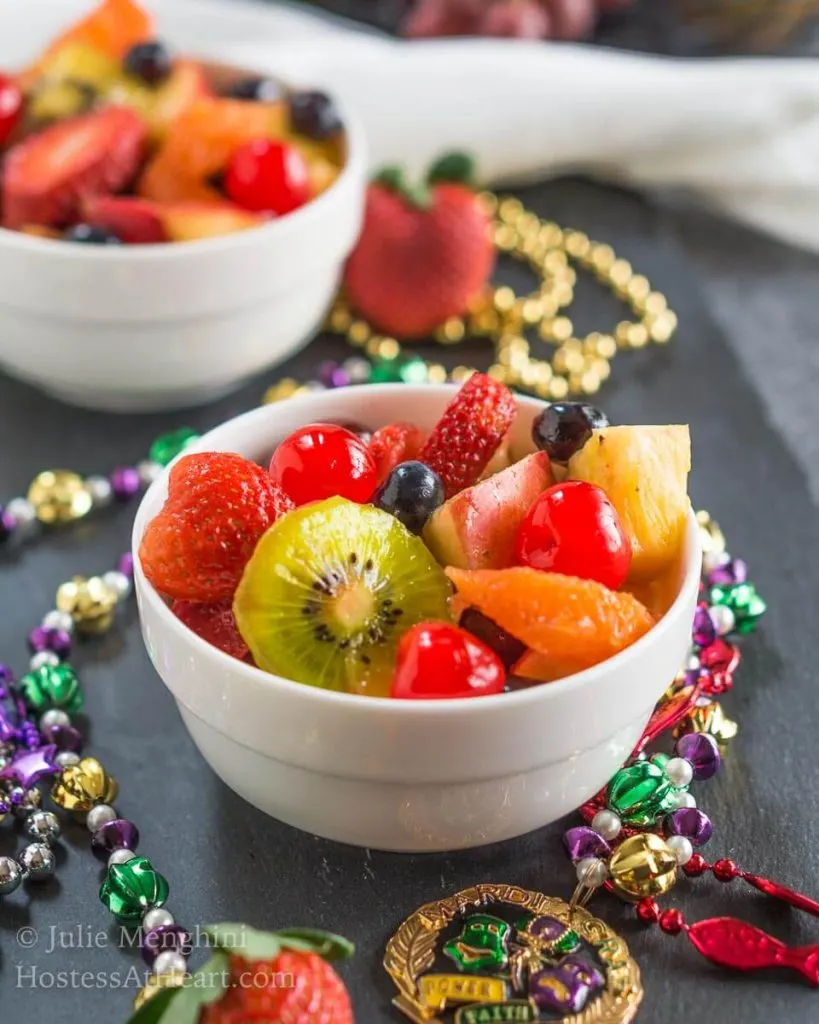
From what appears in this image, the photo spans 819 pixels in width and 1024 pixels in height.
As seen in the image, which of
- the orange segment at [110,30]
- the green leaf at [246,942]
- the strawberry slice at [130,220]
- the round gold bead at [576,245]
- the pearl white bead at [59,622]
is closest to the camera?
the green leaf at [246,942]

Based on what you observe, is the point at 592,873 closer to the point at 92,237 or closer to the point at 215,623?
the point at 215,623

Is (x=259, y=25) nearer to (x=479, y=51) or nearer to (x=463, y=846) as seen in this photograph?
(x=479, y=51)

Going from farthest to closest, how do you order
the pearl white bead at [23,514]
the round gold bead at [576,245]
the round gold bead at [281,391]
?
1. the round gold bead at [576,245]
2. the round gold bead at [281,391]
3. the pearl white bead at [23,514]

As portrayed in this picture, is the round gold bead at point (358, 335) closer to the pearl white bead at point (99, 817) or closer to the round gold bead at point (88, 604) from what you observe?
the round gold bead at point (88, 604)

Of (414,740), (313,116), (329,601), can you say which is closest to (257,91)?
(313,116)

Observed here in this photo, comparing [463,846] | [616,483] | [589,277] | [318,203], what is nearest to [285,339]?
[318,203]

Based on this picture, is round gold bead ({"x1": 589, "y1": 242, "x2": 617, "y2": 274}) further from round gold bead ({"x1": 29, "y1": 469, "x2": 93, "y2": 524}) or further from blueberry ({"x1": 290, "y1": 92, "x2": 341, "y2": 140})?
round gold bead ({"x1": 29, "y1": 469, "x2": 93, "y2": 524})

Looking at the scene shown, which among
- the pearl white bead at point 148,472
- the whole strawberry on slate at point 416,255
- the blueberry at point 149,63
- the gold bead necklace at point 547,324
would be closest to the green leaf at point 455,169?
the whole strawberry on slate at point 416,255
